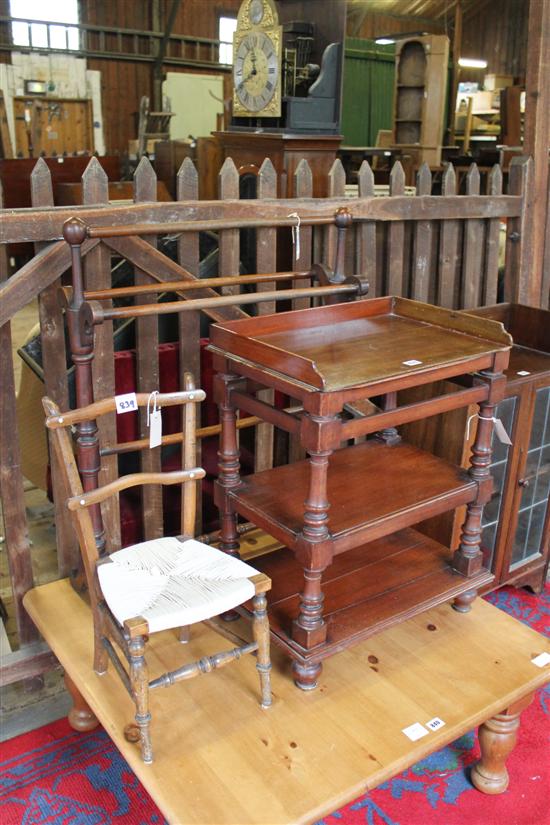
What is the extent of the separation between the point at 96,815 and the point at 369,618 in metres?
0.87

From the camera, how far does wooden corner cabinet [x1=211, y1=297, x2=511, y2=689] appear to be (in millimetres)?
1733

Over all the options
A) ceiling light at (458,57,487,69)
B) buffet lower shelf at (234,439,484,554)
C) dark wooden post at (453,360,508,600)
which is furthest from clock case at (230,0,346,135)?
ceiling light at (458,57,487,69)

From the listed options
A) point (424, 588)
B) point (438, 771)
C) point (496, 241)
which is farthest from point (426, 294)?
point (438, 771)

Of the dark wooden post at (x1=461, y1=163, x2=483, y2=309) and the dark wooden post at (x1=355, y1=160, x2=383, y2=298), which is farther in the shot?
the dark wooden post at (x1=461, y1=163, x2=483, y2=309)

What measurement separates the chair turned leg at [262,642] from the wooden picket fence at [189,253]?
795 millimetres

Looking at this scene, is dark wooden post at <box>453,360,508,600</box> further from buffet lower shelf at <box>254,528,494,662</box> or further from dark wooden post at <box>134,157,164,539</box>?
dark wooden post at <box>134,157,164,539</box>

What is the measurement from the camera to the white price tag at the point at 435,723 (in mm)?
1787

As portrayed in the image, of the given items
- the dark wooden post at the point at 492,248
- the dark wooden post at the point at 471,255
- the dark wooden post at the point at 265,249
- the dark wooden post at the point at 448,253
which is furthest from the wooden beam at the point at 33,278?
the dark wooden post at the point at 492,248

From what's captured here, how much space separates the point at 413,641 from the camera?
6.87 feet

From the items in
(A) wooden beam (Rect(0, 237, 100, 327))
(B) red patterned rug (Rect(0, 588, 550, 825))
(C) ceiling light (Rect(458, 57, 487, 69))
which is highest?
(C) ceiling light (Rect(458, 57, 487, 69))

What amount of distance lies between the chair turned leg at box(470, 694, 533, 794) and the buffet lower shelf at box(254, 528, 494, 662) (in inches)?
12.7

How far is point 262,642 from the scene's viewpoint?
69.9 inches

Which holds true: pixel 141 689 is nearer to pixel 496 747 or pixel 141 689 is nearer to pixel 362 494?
pixel 362 494

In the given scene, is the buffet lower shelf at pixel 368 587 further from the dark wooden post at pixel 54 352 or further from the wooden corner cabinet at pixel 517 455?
the dark wooden post at pixel 54 352
